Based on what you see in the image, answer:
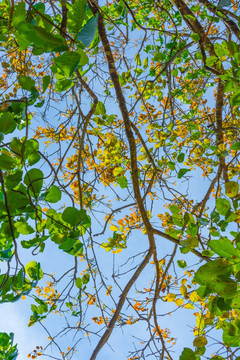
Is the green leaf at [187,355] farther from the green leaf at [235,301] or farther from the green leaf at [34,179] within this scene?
the green leaf at [34,179]

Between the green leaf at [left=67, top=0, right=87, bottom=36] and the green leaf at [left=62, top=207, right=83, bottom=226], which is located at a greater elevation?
the green leaf at [left=67, top=0, right=87, bottom=36]

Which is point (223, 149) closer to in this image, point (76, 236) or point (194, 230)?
point (194, 230)

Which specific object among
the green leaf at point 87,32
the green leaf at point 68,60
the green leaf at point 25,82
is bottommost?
the green leaf at point 68,60

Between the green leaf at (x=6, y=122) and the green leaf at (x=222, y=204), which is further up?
the green leaf at (x=222, y=204)

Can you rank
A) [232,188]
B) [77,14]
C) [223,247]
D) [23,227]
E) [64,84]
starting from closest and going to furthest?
[77,14], [223,247], [64,84], [23,227], [232,188]

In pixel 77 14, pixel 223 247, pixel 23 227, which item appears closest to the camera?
pixel 77 14

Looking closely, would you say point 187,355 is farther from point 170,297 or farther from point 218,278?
point 170,297

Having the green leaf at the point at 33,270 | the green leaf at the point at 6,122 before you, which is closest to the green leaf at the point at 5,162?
the green leaf at the point at 6,122

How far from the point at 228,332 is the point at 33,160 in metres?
0.84

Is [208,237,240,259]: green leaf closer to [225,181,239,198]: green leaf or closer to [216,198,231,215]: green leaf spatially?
[216,198,231,215]: green leaf

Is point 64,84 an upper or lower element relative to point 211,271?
upper

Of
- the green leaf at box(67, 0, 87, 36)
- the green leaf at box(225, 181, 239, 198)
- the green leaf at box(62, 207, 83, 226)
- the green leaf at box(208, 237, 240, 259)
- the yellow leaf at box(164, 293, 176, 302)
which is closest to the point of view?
the green leaf at box(67, 0, 87, 36)

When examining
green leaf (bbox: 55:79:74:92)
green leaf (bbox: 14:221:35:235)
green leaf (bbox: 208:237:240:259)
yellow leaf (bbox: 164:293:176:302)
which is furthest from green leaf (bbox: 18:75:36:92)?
yellow leaf (bbox: 164:293:176:302)

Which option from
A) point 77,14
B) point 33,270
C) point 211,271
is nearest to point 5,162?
point 33,270
